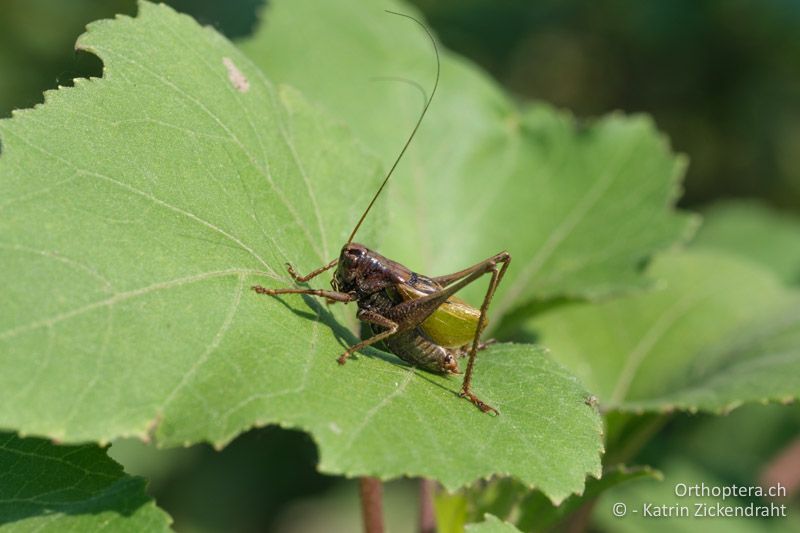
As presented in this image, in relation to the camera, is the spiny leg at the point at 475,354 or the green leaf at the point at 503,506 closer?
the spiny leg at the point at 475,354

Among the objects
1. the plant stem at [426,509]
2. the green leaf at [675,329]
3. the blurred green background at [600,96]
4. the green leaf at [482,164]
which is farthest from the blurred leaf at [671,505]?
the plant stem at [426,509]

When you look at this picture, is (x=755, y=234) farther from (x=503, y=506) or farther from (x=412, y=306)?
(x=412, y=306)

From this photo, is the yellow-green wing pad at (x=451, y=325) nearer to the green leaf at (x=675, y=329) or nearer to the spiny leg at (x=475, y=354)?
the spiny leg at (x=475, y=354)

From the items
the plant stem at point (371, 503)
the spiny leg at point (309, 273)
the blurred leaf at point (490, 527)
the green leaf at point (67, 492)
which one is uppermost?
the spiny leg at point (309, 273)

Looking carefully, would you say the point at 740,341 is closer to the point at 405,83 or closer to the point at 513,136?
the point at 513,136

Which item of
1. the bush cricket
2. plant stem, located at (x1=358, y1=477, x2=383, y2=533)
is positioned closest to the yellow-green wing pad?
the bush cricket
